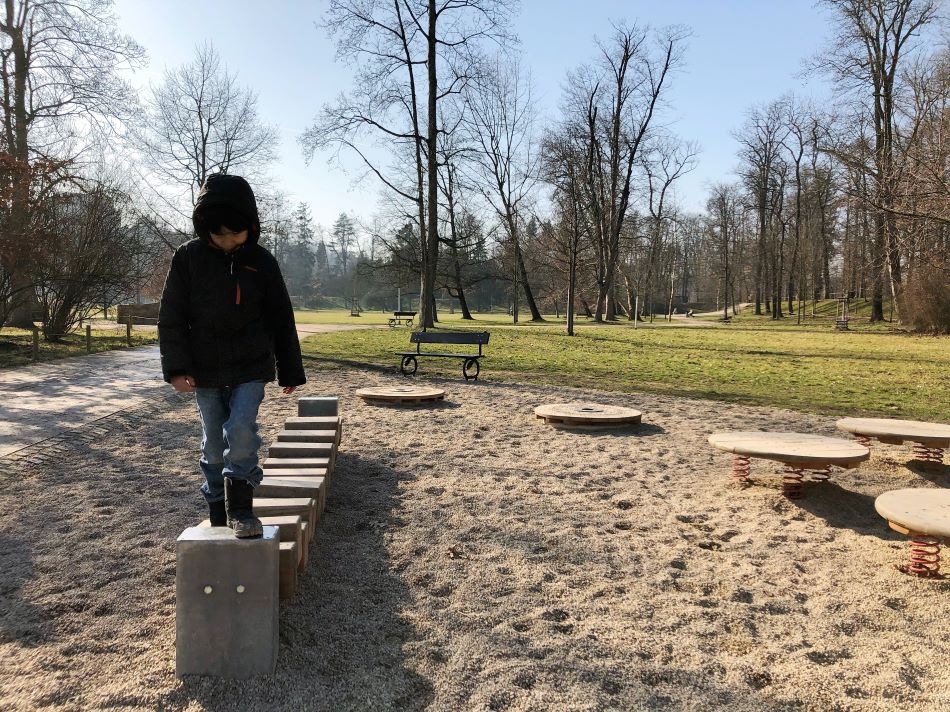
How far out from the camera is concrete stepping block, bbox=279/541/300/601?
3271 millimetres

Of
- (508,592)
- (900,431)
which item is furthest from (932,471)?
(508,592)

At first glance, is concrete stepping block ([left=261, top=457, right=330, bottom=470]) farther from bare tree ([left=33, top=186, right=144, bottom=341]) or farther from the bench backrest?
bare tree ([left=33, top=186, right=144, bottom=341])

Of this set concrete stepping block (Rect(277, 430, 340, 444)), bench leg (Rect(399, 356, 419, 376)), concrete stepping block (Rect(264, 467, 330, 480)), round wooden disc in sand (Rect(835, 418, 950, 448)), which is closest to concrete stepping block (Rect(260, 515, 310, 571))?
concrete stepping block (Rect(264, 467, 330, 480))

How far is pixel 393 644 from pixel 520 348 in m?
18.1

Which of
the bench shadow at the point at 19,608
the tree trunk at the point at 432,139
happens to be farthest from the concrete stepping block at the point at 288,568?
the tree trunk at the point at 432,139

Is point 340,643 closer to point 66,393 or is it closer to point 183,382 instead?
point 183,382

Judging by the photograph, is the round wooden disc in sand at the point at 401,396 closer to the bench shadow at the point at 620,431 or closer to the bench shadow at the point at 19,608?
the bench shadow at the point at 620,431

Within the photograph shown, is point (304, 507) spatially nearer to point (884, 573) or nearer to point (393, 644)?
point (393, 644)

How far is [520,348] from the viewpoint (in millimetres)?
20984

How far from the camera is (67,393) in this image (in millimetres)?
10422

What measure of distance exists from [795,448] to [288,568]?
3.91 meters

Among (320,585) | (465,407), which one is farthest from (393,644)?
(465,407)

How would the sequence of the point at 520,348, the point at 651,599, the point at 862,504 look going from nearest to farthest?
the point at 651,599 < the point at 862,504 < the point at 520,348

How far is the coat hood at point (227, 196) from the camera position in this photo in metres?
2.94
